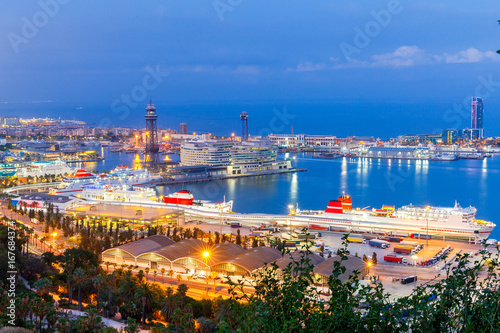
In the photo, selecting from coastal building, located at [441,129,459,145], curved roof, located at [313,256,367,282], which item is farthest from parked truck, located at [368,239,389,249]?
coastal building, located at [441,129,459,145]

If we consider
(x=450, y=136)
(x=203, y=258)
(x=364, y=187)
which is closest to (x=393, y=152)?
(x=450, y=136)

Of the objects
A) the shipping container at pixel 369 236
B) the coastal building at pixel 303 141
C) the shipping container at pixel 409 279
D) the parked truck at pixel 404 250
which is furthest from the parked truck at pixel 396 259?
the coastal building at pixel 303 141

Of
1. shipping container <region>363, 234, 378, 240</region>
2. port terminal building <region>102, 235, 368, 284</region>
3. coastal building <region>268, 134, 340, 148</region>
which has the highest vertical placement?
coastal building <region>268, 134, 340, 148</region>

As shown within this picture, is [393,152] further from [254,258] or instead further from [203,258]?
[203,258]

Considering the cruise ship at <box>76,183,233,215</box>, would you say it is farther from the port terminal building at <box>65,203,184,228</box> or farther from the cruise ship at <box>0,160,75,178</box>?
the cruise ship at <box>0,160,75,178</box>

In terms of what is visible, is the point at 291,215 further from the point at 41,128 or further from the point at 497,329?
the point at 41,128

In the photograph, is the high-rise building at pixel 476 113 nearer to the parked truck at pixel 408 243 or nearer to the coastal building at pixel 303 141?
the coastal building at pixel 303 141
